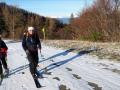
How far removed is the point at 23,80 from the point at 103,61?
5.30 m

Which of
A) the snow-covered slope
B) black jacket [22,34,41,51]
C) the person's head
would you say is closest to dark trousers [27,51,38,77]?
black jacket [22,34,41,51]

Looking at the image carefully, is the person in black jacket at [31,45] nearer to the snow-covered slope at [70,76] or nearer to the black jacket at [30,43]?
the black jacket at [30,43]

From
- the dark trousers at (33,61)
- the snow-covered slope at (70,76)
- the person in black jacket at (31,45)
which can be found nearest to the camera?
the snow-covered slope at (70,76)

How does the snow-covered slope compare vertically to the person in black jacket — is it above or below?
below

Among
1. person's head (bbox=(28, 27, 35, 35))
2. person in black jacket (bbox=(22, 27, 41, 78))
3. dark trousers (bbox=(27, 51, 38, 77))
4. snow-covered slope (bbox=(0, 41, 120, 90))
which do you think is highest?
person's head (bbox=(28, 27, 35, 35))

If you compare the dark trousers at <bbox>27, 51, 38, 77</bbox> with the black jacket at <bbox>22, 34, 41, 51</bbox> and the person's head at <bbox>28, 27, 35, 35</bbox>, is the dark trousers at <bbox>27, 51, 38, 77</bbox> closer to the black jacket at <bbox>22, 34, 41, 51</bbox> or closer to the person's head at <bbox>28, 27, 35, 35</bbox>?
the black jacket at <bbox>22, 34, 41, 51</bbox>

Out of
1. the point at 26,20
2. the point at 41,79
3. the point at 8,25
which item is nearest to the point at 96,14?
the point at 41,79

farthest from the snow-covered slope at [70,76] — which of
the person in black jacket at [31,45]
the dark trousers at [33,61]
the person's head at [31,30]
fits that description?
the person's head at [31,30]

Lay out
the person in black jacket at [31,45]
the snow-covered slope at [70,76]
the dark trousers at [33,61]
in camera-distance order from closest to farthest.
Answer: the snow-covered slope at [70,76]
the dark trousers at [33,61]
the person in black jacket at [31,45]

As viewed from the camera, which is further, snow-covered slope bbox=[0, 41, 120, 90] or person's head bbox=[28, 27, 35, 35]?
person's head bbox=[28, 27, 35, 35]

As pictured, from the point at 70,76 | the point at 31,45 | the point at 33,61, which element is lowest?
the point at 70,76

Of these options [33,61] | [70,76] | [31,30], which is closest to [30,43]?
[31,30]

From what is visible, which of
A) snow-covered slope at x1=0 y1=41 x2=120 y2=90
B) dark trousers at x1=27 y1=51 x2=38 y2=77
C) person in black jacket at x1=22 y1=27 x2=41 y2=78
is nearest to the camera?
snow-covered slope at x1=0 y1=41 x2=120 y2=90

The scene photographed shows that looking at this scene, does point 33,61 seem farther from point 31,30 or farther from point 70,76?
point 70,76
